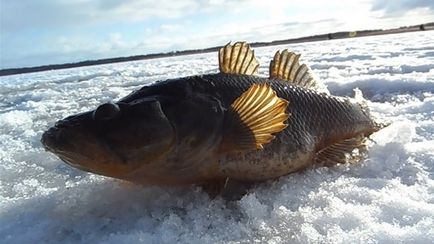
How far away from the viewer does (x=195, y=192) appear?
254cm

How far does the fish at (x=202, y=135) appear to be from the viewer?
229 cm

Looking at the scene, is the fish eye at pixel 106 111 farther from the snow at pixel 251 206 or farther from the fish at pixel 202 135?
the snow at pixel 251 206

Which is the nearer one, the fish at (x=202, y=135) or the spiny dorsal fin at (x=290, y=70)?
the fish at (x=202, y=135)

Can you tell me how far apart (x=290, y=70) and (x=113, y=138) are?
1.50m

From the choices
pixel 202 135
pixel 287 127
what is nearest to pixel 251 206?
pixel 202 135

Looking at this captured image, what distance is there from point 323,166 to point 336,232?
989mm

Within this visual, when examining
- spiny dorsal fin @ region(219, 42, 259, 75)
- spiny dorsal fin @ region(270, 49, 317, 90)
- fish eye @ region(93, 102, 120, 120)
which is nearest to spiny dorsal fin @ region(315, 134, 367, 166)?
spiny dorsal fin @ region(270, 49, 317, 90)

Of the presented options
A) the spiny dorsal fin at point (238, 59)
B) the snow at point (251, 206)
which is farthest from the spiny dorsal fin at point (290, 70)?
the snow at point (251, 206)

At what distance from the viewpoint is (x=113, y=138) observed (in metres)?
2.28

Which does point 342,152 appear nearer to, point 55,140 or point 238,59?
point 238,59

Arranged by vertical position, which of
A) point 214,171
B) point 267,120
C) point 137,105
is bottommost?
point 214,171

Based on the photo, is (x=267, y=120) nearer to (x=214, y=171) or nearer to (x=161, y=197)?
(x=214, y=171)

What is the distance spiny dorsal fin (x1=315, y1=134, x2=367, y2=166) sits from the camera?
9.59ft

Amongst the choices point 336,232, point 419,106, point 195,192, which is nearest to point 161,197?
point 195,192
